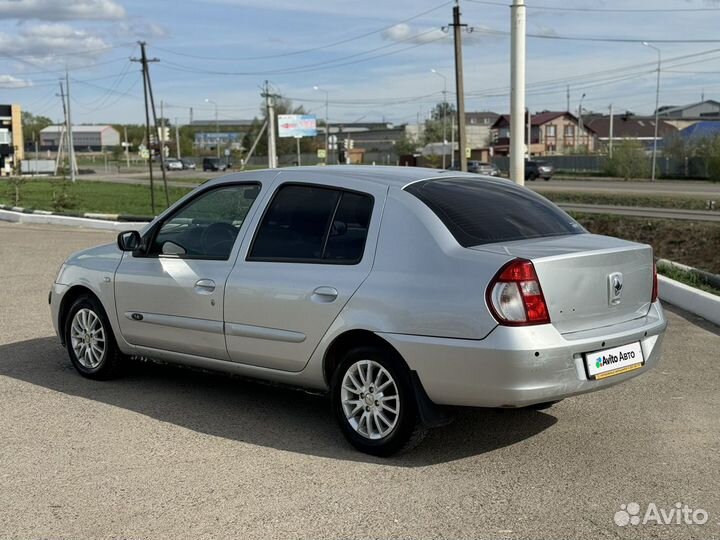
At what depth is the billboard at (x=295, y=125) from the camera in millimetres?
109537

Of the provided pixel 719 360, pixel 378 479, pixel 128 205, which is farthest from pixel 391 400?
pixel 128 205

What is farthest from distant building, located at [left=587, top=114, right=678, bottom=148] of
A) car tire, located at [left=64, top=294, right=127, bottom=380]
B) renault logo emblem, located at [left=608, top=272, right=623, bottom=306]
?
renault logo emblem, located at [left=608, top=272, right=623, bottom=306]

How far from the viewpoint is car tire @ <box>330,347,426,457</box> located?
4.84 meters

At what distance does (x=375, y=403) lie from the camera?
16.4 ft

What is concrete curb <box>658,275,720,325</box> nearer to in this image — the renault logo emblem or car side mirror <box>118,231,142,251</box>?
the renault logo emblem

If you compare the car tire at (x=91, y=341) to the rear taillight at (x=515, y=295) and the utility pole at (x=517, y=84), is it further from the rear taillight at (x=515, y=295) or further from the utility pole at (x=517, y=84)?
the utility pole at (x=517, y=84)

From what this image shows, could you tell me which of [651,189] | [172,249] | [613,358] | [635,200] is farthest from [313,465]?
[651,189]

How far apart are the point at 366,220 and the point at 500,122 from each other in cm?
11907

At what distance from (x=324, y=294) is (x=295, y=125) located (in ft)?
353

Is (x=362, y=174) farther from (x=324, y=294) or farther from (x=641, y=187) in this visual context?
(x=641, y=187)

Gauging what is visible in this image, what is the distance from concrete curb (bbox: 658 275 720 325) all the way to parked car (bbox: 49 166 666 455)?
405cm

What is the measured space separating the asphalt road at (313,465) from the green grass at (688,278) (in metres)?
3.67

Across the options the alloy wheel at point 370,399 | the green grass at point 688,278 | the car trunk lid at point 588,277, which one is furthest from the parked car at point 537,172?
the alloy wheel at point 370,399

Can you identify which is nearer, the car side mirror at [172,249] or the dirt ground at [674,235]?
the car side mirror at [172,249]
